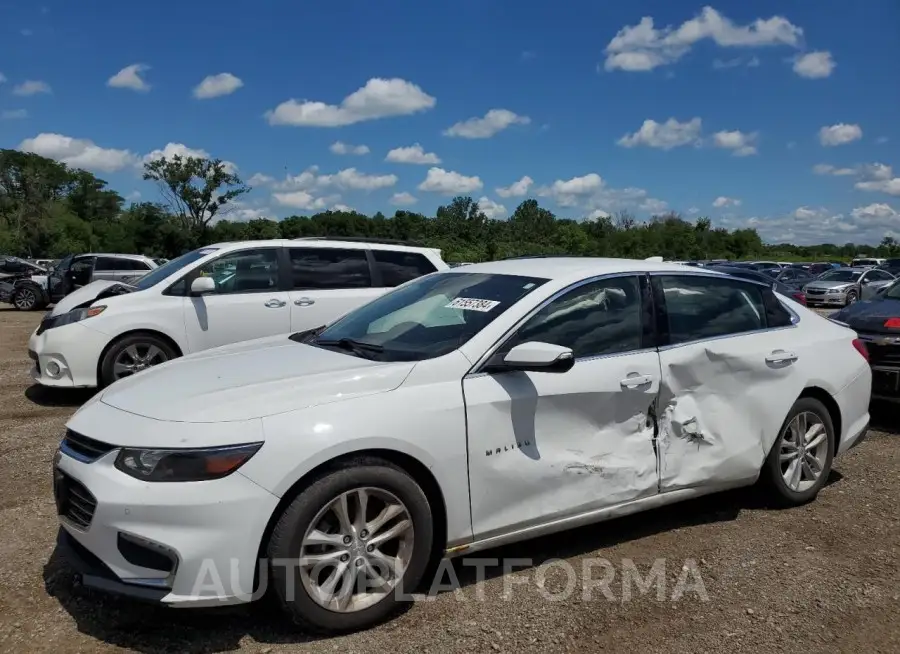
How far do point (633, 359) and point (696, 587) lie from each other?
1.18m

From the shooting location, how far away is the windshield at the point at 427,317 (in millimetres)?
3561

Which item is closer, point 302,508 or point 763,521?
point 302,508

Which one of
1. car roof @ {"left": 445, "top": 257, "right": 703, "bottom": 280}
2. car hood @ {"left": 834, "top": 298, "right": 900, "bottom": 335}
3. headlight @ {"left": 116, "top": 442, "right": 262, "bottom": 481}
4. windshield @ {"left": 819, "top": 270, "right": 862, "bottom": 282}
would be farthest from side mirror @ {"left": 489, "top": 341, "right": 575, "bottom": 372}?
windshield @ {"left": 819, "top": 270, "right": 862, "bottom": 282}

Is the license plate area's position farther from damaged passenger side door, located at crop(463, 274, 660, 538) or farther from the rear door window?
the rear door window

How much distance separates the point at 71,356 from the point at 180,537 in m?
5.07

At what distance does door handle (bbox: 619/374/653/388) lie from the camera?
3.74 meters

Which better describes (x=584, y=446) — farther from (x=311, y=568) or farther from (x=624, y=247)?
(x=624, y=247)

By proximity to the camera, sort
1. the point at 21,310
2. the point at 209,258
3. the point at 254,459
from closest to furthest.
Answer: the point at 254,459 < the point at 209,258 < the point at 21,310

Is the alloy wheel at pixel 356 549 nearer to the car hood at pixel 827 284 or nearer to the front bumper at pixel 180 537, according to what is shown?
the front bumper at pixel 180 537

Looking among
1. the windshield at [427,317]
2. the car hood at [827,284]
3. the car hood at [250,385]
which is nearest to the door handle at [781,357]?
the windshield at [427,317]

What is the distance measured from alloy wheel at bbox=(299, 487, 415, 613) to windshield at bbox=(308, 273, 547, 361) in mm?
729

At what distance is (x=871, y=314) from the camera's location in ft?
23.0

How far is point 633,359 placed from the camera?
3.83 m

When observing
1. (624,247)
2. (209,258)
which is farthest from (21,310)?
(624,247)
